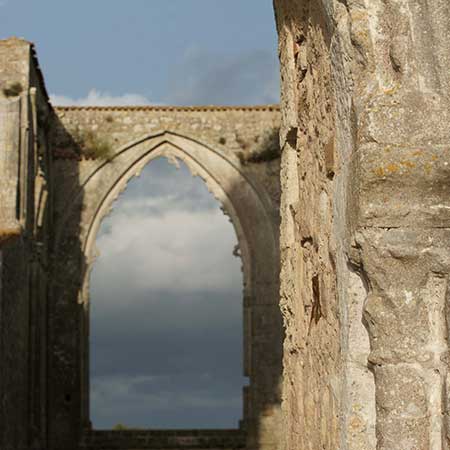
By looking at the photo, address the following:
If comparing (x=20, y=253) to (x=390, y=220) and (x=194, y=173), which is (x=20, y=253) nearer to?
(x=194, y=173)

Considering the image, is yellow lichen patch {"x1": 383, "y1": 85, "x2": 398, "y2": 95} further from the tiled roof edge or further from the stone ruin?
the tiled roof edge

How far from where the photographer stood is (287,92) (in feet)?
13.5

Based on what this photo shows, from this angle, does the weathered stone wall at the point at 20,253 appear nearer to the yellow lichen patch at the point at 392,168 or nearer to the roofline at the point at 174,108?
the roofline at the point at 174,108

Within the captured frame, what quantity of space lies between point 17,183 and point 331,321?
12718 millimetres

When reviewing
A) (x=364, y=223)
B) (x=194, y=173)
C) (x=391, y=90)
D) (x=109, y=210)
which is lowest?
(x=364, y=223)

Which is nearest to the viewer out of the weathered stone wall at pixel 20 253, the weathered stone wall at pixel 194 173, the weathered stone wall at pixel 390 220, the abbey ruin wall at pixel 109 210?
the weathered stone wall at pixel 390 220

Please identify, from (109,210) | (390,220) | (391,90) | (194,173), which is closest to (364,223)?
(390,220)

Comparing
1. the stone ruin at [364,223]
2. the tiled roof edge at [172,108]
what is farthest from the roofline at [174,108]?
the stone ruin at [364,223]

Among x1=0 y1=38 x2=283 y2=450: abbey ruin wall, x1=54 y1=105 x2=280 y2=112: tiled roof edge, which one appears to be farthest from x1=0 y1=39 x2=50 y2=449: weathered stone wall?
x1=54 y1=105 x2=280 y2=112: tiled roof edge

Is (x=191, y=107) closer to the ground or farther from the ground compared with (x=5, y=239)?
farther from the ground

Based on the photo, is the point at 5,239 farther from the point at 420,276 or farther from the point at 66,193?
the point at 420,276

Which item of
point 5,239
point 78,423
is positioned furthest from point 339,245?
point 78,423

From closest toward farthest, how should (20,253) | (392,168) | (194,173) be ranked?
(392,168), (20,253), (194,173)

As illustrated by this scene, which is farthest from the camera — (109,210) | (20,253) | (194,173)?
(194,173)
